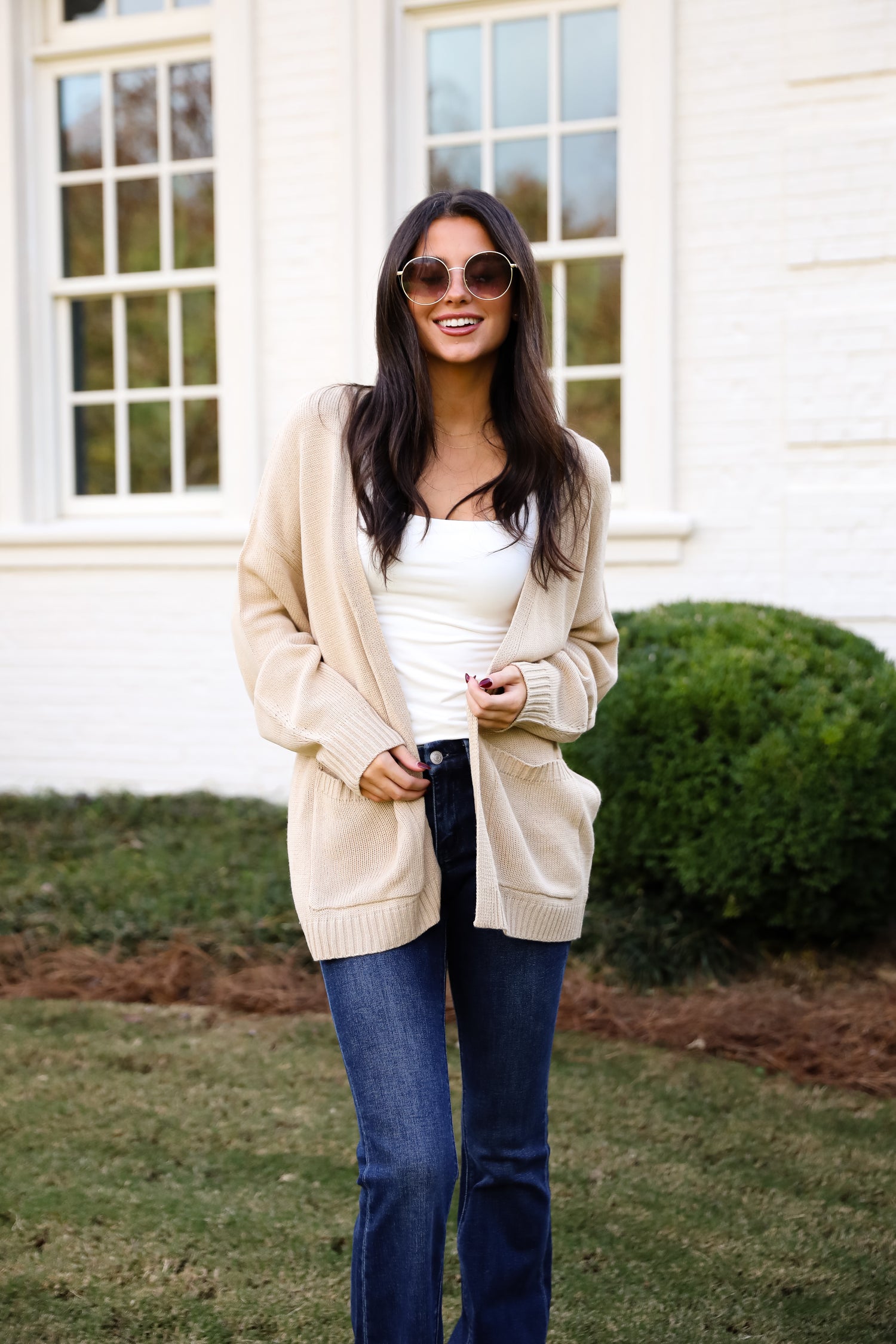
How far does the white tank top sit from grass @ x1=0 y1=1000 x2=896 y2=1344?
1476 millimetres

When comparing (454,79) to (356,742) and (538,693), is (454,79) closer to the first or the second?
(538,693)

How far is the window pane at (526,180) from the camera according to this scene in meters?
6.99

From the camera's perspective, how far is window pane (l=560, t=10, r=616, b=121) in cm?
676

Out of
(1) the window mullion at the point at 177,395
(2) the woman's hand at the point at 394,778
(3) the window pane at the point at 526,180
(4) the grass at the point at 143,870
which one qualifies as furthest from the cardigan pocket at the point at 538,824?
(1) the window mullion at the point at 177,395

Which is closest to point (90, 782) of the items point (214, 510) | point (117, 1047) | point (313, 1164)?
point (214, 510)

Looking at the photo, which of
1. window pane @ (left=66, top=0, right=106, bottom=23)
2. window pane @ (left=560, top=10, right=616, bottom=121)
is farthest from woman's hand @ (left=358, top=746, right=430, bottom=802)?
window pane @ (left=66, top=0, right=106, bottom=23)

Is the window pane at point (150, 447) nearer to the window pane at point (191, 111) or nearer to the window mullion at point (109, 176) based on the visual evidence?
the window mullion at point (109, 176)

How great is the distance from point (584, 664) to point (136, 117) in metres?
6.40

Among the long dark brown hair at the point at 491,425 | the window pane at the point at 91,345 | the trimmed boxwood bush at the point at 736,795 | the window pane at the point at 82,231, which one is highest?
the window pane at the point at 82,231

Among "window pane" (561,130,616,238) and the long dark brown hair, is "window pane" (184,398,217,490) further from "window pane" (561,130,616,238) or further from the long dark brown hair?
the long dark brown hair

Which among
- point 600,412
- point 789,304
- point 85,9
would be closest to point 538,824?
point 789,304

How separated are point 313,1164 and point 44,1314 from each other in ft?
2.99

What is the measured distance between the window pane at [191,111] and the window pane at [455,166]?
1.32 m

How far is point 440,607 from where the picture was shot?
7.49 feet
